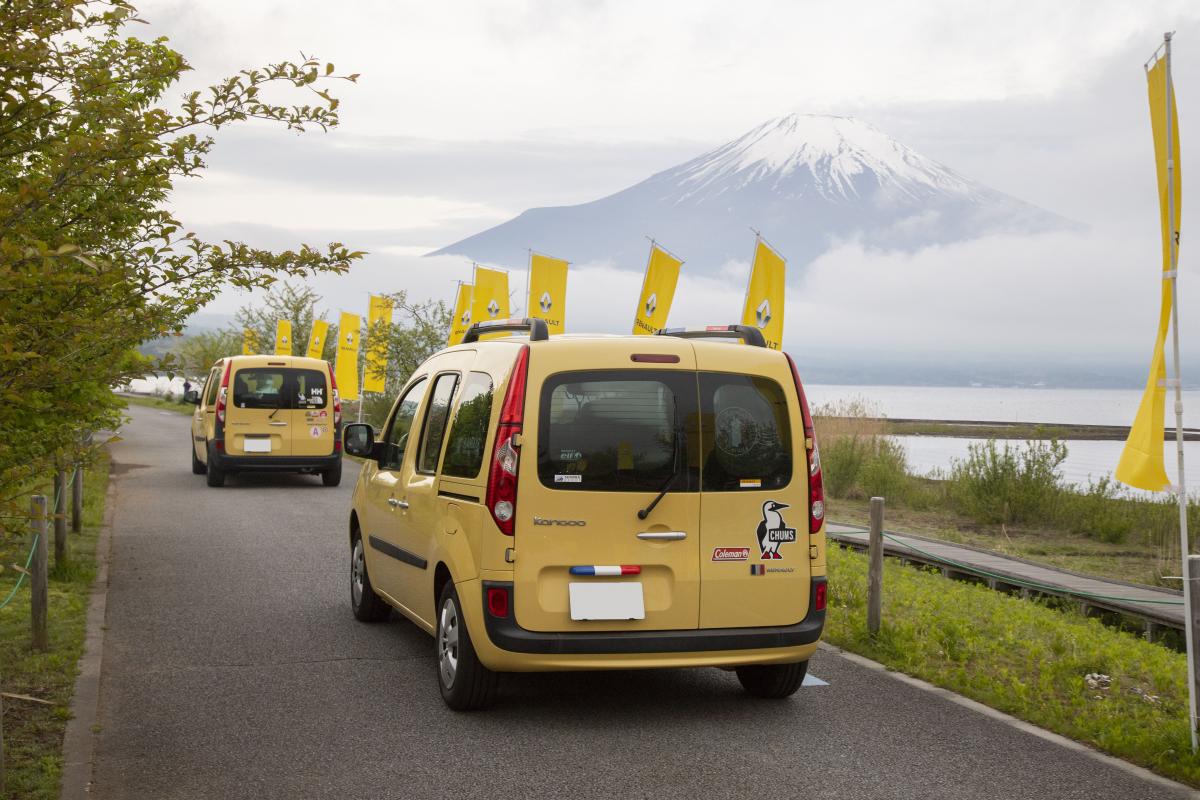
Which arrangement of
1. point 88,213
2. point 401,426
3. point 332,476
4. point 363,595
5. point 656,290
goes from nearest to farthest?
point 88,213 → point 401,426 → point 363,595 → point 332,476 → point 656,290

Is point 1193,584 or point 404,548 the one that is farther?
point 404,548

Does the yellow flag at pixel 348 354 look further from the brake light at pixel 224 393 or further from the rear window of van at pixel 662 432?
the rear window of van at pixel 662 432

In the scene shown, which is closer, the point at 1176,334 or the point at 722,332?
the point at 1176,334

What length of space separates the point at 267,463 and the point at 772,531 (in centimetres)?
1375

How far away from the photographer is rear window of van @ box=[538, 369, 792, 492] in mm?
6090

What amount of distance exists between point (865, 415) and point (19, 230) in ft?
76.6

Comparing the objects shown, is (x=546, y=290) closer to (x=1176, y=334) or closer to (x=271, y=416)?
(x=271, y=416)

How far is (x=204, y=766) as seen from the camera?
5480 millimetres

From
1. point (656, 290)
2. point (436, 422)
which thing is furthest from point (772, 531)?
Answer: point (656, 290)

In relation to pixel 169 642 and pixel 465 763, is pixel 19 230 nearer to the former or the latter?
pixel 465 763

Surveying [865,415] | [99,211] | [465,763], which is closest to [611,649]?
[465,763]

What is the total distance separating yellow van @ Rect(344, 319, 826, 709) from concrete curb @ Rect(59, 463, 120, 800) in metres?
1.77

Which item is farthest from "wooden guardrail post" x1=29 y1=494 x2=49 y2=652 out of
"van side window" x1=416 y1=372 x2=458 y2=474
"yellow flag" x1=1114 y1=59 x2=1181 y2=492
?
"yellow flag" x1=1114 y1=59 x2=1181 y2=492

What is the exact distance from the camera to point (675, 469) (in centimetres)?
621
